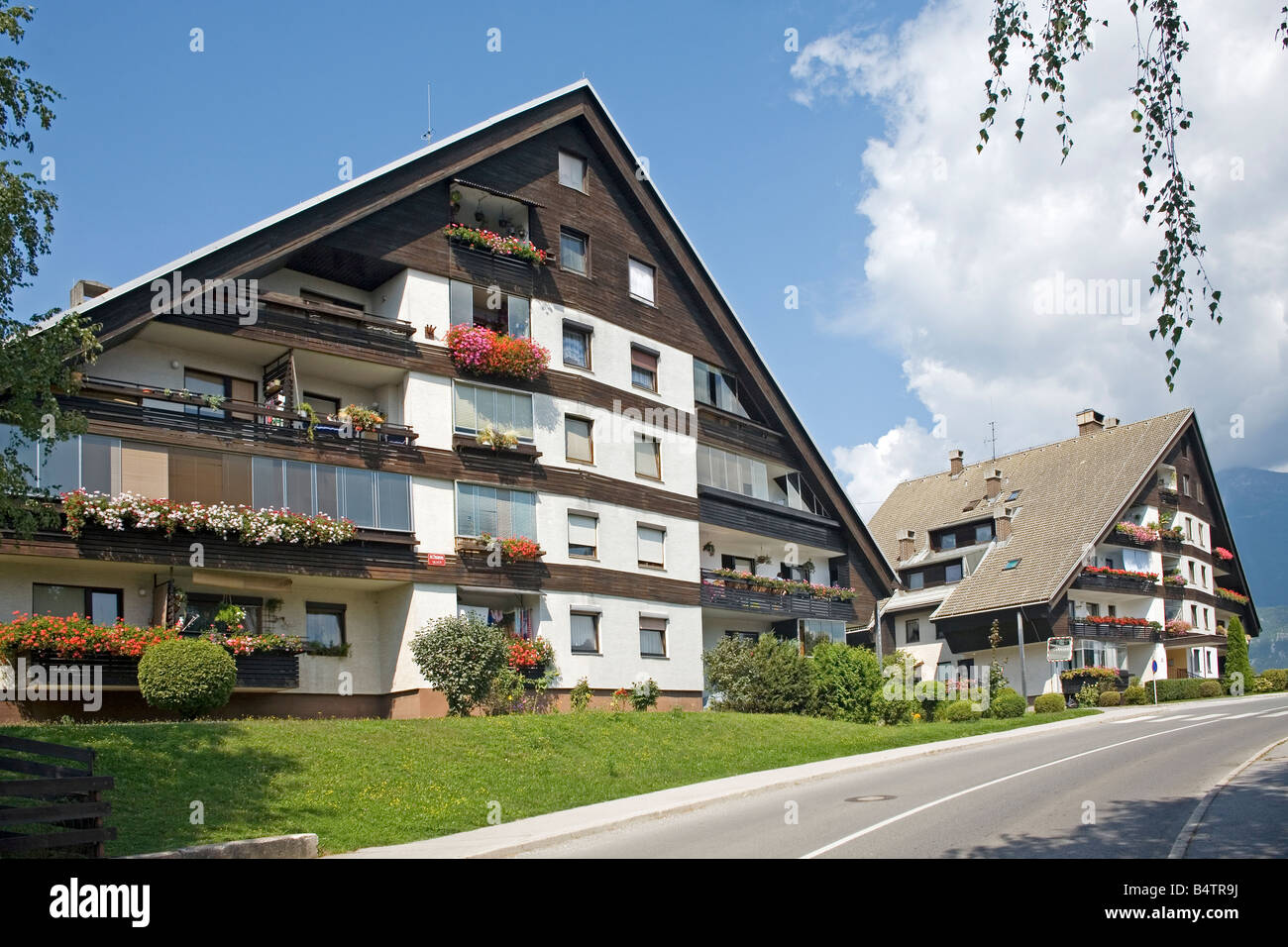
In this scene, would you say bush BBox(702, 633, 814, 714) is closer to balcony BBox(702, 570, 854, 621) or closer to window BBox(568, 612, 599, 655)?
balcony BBox(702, 570, 854, 621)

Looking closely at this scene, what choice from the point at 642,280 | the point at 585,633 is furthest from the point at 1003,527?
the point at 585,633

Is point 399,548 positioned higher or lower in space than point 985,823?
higher

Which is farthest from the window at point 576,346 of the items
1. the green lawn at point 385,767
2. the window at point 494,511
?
the green lawn at point 385,767

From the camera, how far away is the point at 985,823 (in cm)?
1456

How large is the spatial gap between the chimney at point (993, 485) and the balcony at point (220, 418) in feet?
138

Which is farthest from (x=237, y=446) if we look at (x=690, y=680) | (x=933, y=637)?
(x=933, y=637)

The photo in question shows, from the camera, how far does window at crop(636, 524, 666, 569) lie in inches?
1447

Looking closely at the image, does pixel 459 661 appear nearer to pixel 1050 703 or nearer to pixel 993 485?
pixel 1050 703

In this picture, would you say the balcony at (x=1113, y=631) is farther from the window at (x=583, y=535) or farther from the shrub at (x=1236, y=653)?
the window at (x=583, y=535)

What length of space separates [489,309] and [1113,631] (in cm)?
3768

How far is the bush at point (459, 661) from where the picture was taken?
28078 mm

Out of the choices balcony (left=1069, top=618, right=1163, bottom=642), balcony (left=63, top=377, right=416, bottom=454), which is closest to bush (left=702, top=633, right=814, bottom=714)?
balcony (left=63, top=377, right=416, bottom=454)
